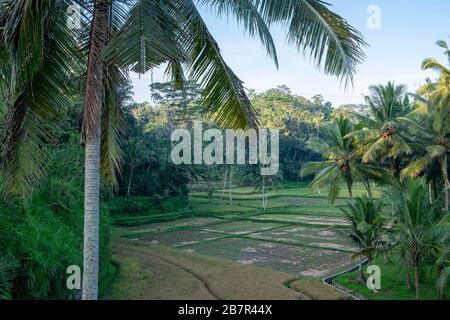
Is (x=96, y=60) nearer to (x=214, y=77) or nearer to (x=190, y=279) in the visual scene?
(x=214, y=77)

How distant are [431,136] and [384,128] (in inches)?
56.2

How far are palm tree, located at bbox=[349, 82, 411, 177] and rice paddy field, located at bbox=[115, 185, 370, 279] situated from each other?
110 inches

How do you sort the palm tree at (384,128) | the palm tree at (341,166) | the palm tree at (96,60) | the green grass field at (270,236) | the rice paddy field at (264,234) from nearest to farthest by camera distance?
the palm tree at (96,60) < the green grass field at (270,236) < the rice paddy field at (264,234) < the palm tree at (384,128) < the palm tree at (341,166)

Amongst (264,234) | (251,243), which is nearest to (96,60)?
(251,243)

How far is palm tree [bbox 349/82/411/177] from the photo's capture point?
1377 centimetres

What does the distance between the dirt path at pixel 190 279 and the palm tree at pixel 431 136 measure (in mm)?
5767

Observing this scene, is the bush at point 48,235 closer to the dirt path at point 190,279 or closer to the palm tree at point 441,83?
the dirt path at point 190,279

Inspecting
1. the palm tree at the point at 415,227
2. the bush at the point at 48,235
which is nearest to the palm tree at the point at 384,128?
the palm tree at the point at 415,227

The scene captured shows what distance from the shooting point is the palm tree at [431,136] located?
12.0 metres

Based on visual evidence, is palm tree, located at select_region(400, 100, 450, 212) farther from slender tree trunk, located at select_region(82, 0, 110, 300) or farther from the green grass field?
slender tree trunk, located at select_region(82, 0, 110, 300)

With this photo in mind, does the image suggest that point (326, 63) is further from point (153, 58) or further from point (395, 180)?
point (395, 180)

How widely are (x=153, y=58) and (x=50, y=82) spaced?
131 cm

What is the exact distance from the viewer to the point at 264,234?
17.5m

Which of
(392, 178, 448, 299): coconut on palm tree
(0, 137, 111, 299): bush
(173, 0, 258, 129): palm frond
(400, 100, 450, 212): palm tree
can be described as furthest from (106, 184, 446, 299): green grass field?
(173, 0, 258, 129): palm frond
